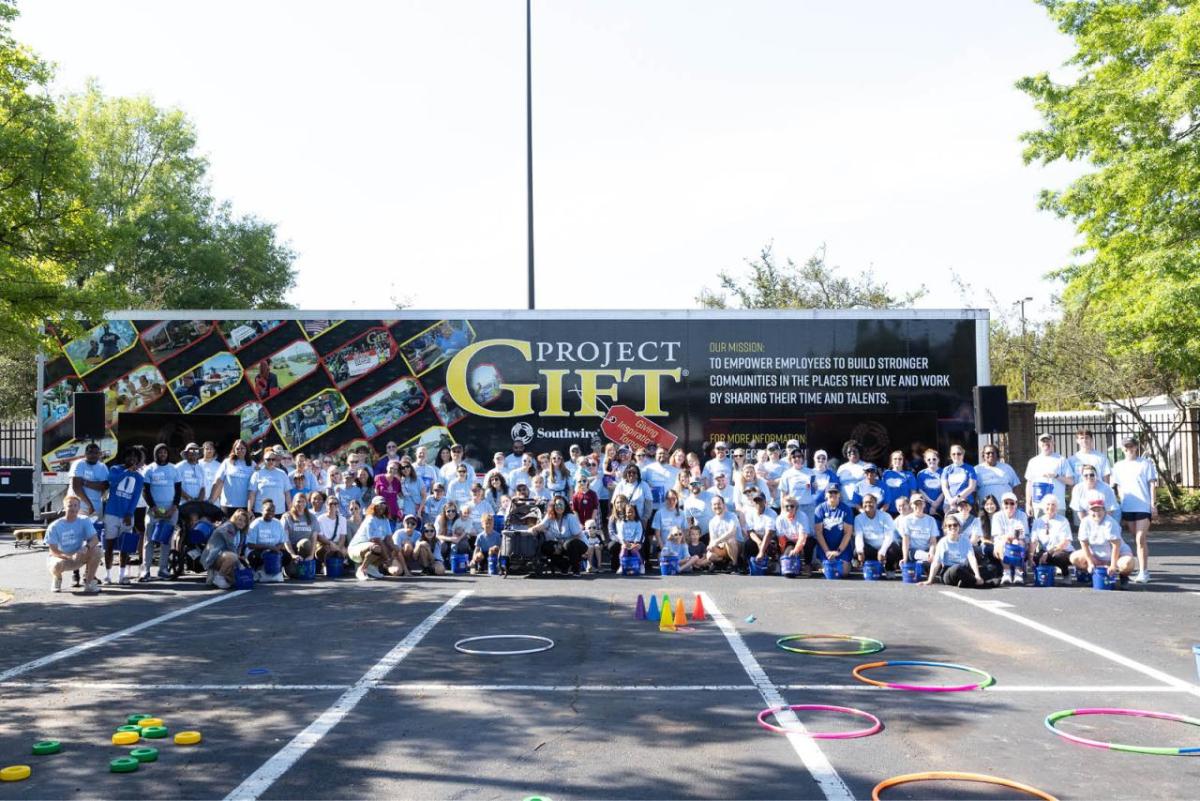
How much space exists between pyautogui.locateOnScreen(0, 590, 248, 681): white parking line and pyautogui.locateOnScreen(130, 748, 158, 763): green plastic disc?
2746 mm

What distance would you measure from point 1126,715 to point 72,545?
10974 millimetres

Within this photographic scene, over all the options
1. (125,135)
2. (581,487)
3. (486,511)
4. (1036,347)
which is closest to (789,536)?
(581,487)

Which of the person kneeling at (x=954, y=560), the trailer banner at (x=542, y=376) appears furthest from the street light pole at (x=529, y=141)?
the person kneeling at (x=954, y=560)

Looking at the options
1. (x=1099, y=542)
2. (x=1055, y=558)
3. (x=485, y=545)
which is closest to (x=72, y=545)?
(x=485, y=545)

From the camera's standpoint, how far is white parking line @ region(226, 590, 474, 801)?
16.0ft

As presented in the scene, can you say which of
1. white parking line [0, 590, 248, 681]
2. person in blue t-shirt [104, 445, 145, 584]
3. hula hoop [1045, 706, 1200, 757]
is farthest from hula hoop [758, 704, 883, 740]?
person in blue t-shirt [104, 445, 145, 584]

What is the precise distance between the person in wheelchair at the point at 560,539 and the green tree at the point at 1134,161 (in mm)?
10781

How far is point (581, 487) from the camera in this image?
46.3 feet

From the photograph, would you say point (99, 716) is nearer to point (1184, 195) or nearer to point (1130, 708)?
point (1130, 708)

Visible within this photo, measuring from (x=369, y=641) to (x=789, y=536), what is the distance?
6.76 m

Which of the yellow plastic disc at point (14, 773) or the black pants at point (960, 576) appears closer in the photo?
the yellow plastic disc at point (14, 773)

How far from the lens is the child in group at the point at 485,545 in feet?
44.8

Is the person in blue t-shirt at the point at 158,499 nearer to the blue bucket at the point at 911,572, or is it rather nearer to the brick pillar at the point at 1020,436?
the blue bucket at the point at 911,572

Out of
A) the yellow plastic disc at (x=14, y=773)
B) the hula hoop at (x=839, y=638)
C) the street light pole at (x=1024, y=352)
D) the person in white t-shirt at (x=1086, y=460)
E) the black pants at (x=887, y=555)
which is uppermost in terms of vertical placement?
the street light pole at (x=1024, y=352)
